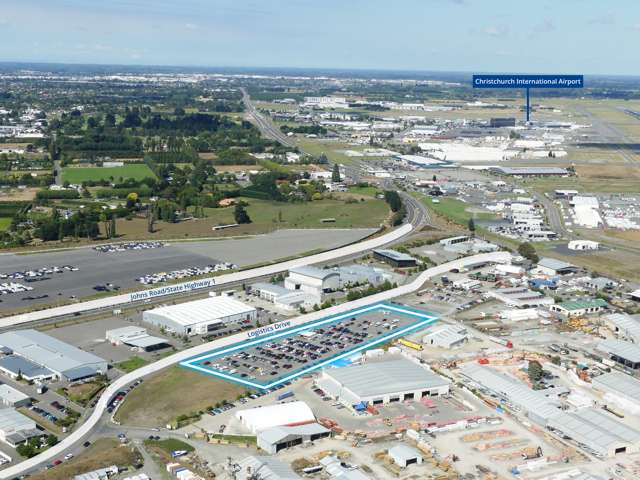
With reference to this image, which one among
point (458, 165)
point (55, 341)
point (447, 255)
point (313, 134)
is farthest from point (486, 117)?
point (55, 341)

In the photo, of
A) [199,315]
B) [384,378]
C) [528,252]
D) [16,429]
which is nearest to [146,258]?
[199,315]

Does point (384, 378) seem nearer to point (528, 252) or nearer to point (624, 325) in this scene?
point (624, 325)

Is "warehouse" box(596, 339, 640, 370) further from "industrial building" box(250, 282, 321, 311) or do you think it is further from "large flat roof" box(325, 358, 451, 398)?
"industrial building" box(250, 282, 321, 311)

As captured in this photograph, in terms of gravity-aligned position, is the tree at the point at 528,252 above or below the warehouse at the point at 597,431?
above

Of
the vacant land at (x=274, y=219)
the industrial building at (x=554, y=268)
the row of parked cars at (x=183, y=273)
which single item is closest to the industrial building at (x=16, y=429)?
the row of parked cars at (x=183, y=273)

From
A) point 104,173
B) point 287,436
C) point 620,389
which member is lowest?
point 620,389

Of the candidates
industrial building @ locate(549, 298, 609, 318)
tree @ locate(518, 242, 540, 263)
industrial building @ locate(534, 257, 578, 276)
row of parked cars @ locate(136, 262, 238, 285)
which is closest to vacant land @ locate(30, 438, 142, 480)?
row of parked cars @ locate(136, 262, 238, 285)

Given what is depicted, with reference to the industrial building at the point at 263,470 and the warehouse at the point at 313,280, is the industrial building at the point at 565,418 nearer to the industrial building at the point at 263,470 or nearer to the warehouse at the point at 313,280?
the industrial building at the point at 263,470
